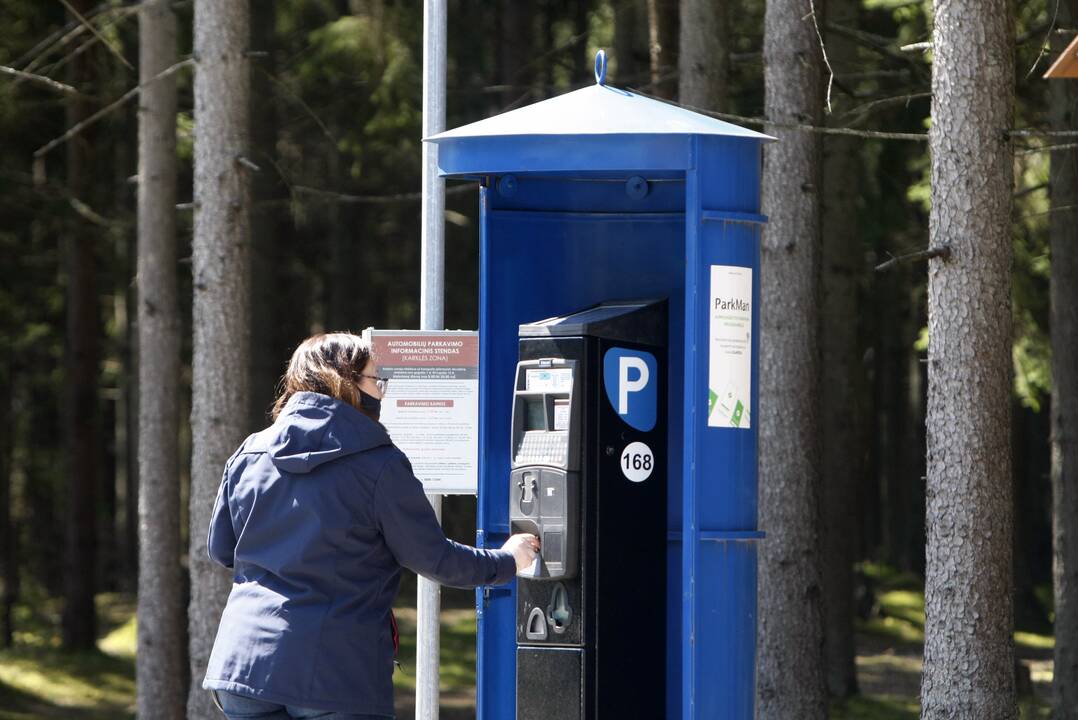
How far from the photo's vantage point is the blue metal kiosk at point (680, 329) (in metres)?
5.36

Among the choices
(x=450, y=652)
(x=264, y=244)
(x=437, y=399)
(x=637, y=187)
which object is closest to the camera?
(x=637, y=187)

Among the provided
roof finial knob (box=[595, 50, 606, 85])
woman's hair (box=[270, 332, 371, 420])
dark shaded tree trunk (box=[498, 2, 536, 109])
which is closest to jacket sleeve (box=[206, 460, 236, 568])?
woman's hair (box=[270, 332, 371, 420])

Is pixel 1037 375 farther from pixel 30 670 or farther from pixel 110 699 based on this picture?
pixel 30 670

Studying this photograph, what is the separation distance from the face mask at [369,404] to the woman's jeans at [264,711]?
86cm

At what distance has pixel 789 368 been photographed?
8773 millimetres

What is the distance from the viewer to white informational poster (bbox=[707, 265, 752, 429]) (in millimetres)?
5402

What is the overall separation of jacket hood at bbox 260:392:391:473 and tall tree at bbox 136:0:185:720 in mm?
7281

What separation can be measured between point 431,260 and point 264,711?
284cm

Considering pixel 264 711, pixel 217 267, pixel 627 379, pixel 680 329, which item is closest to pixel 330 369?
pixel 264 711

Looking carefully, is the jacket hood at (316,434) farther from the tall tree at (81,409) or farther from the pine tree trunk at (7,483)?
the pine tree trunk at (7,483)

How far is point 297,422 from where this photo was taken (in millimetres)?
4035

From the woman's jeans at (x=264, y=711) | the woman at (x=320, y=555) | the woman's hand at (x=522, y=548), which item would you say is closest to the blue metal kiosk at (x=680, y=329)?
the woman's hand at (x=522, y=548)

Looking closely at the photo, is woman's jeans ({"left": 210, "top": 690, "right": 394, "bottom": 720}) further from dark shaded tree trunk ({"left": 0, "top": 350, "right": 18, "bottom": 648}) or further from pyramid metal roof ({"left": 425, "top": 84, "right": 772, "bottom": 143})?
dark shaded tree trunk ({"left": 0, "top": 350, "right": 18, "bottom": 648})

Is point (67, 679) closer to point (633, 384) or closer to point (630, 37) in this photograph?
point (630, 37)
